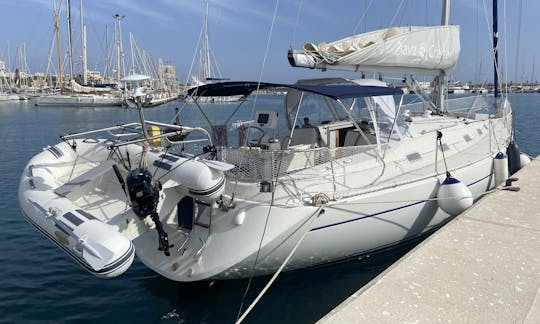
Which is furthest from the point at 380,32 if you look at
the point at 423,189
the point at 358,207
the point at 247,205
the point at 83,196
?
the point at 83,196

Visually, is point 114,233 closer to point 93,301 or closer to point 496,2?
point 93,301

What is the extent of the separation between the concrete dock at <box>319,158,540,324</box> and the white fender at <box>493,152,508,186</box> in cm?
244

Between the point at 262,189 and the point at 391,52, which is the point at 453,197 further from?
the point at 391,52

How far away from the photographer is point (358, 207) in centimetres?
586

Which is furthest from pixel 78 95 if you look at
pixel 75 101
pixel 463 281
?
pixel 463 281

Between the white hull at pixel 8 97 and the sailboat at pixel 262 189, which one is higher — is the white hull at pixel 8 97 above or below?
above

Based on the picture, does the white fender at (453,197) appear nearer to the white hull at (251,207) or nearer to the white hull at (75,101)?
the white hull at (251,207)

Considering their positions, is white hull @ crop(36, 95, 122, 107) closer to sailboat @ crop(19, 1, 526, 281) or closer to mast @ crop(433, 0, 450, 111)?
mast @ crop(433, 0, 450, 111)

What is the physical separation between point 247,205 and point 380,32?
5.72 metres

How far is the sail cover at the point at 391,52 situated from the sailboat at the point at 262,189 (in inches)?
2.1

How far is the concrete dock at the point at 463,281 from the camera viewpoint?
12.2 ft

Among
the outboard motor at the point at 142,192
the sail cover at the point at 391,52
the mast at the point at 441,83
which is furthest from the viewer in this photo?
the mast at the point at 441,83

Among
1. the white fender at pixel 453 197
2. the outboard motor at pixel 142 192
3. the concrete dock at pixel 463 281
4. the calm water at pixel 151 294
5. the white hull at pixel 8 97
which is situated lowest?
the calm water at pixel 151 294

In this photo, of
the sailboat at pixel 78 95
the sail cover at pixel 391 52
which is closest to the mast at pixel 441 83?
the sail cover at pixel 391 52
